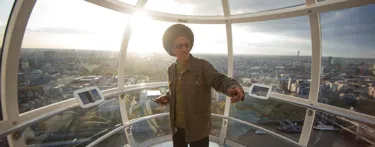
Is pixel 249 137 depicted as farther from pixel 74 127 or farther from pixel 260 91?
pixel 74 127

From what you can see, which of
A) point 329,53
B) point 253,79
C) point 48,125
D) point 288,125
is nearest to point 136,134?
point 48,125

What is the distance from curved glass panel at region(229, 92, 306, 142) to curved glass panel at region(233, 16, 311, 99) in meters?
0.29

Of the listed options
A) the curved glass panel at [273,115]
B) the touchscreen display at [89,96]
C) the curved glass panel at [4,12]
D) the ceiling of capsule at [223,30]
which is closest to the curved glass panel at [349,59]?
the ceiling of capsule at [223,30]

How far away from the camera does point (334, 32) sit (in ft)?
9.70

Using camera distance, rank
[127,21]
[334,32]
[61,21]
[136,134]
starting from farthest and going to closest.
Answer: [136,134], [127,21], [334,32], [61,21]

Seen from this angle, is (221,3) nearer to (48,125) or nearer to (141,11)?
(141,11)

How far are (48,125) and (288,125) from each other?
3967mm

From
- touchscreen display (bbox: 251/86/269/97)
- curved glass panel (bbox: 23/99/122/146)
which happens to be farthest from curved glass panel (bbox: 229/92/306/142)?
curved glass panel (bbox: 23/99/122/146)

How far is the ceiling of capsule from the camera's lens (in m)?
2.56

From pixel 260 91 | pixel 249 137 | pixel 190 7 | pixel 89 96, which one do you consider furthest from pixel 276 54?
pixel 89 96

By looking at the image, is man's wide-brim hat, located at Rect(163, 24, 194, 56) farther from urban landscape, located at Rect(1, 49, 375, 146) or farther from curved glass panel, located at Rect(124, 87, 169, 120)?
curved glass panel, located at Rect(124, 87, 169, 120)

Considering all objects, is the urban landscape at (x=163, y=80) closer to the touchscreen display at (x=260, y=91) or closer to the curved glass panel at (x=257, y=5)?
the curved glass panel at (x=257, y=5)

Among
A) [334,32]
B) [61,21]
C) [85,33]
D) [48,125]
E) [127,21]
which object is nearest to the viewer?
[48,125]

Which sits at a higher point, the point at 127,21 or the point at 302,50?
the point at 127,21
